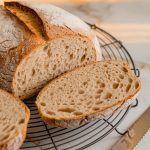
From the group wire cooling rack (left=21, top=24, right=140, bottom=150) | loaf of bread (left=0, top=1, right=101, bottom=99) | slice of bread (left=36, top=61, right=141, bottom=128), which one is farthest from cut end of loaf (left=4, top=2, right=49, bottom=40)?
wire cooling rack (left=21, top=24, right=140, bottom=150)

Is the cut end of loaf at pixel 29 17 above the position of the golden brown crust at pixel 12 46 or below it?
above

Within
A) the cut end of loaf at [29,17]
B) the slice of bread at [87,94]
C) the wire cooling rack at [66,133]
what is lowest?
the wire cooling rack at [66,133]

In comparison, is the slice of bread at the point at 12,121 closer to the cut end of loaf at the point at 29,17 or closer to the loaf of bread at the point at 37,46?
the loaf of bread at the point at 37,46

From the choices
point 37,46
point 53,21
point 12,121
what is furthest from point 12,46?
point 12,121

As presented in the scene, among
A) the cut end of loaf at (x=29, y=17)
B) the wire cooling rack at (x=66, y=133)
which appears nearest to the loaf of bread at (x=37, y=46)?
the cut end of loaf at (x=29, y=17)

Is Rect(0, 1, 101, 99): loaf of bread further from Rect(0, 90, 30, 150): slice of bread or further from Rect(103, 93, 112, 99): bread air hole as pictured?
Rect(103, 93, 112, 99): bread air hole

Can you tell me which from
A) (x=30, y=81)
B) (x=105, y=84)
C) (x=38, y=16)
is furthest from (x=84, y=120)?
(x=38, y=16)

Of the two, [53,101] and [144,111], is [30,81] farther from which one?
[144,111]
